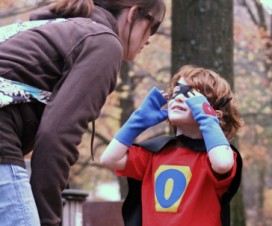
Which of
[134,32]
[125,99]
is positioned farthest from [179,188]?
[125,99]

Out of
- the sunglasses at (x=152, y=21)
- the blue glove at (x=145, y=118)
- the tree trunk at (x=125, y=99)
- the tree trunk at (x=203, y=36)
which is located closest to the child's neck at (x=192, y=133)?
the blue glove at (x=145, y=118)

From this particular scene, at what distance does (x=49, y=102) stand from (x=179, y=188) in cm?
140

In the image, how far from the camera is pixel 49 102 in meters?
2.53

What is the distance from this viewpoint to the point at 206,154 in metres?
3.80

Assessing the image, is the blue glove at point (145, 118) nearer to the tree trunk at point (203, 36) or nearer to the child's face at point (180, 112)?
the child's face at point (180, 112)

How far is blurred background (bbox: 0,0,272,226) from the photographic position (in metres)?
6.67

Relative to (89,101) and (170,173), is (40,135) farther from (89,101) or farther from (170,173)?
(170,173)

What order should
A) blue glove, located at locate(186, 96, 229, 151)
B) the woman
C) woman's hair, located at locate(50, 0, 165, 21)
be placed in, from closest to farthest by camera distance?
the woman → woman's hair, located at locate(50, 0, 165, 21) → blue glove, located at locate(186, 96, 229, 151)

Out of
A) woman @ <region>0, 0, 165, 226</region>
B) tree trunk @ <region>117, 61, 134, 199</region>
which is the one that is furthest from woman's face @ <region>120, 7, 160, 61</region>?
tree trunk @ <region>117, 61, 134, 199</region>

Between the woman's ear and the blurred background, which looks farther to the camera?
the blurred background

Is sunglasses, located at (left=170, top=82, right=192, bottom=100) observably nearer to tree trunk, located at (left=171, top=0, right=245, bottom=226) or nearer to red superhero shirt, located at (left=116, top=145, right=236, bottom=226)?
red superhero shirt, located at (left=116, top=145, right=236, bottom=226)

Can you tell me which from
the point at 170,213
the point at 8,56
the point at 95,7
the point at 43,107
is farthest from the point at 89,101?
the point at 170,213

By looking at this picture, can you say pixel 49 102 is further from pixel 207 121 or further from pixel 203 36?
pixel 203 36

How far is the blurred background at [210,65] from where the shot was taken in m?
6.67
